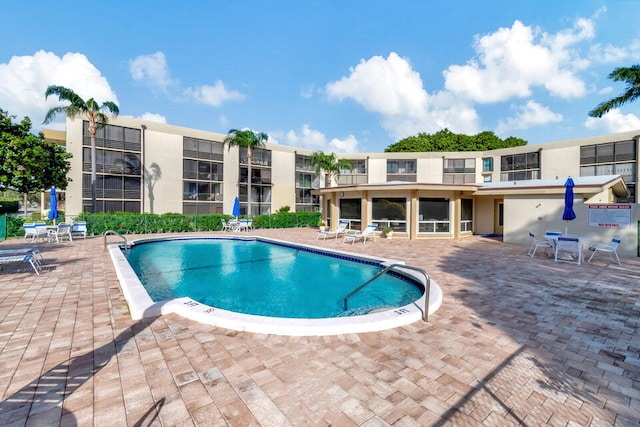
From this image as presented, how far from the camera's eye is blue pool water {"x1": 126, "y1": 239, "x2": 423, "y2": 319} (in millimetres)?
7156

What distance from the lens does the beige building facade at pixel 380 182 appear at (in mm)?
15430

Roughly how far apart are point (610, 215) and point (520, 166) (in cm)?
2606

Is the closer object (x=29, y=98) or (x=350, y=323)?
(x=350, y=323)

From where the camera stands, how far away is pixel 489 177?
38.1 m

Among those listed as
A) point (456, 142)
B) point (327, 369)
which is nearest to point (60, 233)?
point (327, 369)

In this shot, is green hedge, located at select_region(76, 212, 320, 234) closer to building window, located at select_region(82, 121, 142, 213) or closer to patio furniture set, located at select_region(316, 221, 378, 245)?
patio furniture set, located at select_region(316, 221, 378, 245)

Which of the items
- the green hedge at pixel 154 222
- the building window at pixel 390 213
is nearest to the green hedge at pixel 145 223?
the green hedge at pixel 154 222

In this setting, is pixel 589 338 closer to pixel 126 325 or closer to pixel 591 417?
pixel 591 417

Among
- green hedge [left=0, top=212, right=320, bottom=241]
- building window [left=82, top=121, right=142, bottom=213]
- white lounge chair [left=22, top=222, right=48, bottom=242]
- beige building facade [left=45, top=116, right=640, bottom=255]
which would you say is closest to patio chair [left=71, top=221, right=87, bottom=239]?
white lounge chair [left=22, top=222, right=48, bottom=242]

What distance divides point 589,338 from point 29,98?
3975 centimetres

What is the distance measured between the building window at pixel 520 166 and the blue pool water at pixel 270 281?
106ft

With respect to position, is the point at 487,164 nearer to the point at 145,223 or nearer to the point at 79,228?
the point at 145,223

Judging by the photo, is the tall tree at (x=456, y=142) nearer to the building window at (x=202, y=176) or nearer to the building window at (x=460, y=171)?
the building window at (x=460, y=171)

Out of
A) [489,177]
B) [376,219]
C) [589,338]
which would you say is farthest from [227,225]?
[489,177]
